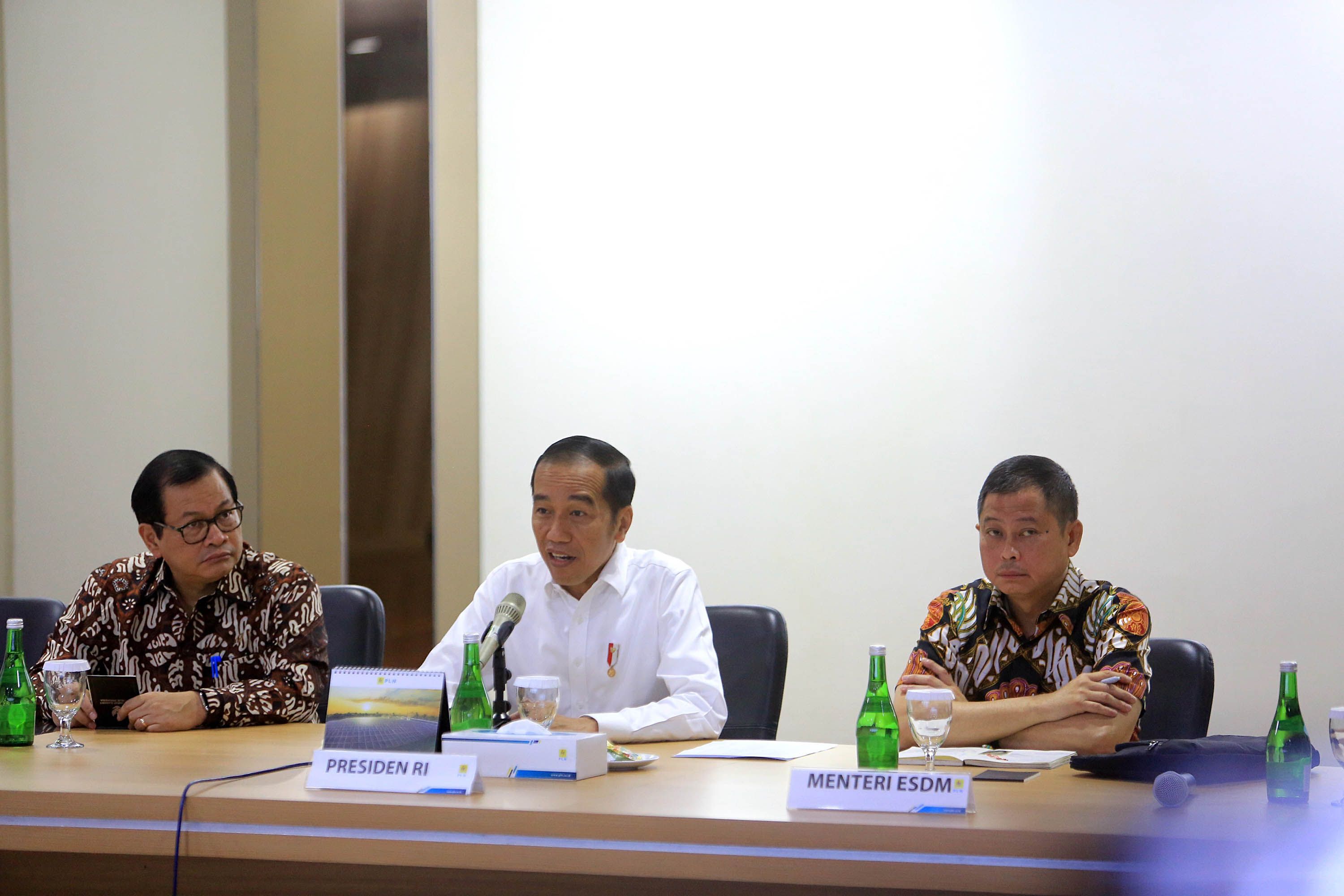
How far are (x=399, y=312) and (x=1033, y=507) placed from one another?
8.15ft

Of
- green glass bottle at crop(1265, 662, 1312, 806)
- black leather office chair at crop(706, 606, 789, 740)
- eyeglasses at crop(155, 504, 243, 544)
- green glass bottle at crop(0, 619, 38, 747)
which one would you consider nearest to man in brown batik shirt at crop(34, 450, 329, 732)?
eyeglasses at crop(155, 504, 243, 544)

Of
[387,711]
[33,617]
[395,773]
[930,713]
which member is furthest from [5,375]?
[930,713]

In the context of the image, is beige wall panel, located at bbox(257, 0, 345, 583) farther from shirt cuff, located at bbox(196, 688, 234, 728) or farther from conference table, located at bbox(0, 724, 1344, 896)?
conference table, located at bbox(0, 724, 1344, 896)

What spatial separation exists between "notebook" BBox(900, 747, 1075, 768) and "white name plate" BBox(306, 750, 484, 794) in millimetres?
768

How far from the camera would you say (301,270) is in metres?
4.34

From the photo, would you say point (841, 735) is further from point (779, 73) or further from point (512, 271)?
point (779, 73)

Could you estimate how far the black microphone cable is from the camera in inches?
69.2

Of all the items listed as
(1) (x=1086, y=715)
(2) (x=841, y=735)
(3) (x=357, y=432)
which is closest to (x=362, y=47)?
(3) (x=357, y=432)

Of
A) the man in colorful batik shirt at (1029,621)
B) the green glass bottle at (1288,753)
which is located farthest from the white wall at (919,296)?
the green glass bottle at (1288,753)

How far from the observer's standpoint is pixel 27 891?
2.18 m

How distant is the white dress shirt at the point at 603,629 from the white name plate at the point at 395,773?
3.04 ft

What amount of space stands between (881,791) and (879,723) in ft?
1.02

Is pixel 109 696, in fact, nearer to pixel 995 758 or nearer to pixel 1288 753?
pixel 995 758

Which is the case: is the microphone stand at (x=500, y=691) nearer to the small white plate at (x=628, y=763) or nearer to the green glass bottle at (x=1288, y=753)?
the small white plate at (x=628, y=763)
